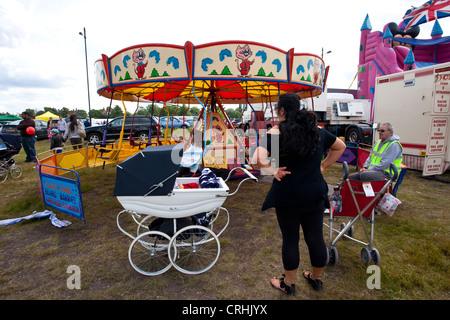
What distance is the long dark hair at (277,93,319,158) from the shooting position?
194 cm

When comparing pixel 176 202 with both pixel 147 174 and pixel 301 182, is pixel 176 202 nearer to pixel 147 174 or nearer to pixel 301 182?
pixel 147 174

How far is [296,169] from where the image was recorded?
A: 204 centimetres

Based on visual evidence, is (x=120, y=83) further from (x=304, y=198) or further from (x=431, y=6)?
(x=431, y=6)

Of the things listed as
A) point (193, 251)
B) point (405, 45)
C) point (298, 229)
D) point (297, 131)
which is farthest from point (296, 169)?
point (405, 45)

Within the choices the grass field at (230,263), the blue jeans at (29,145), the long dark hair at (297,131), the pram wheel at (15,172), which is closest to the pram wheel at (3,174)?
the pram wheel at (15,172)

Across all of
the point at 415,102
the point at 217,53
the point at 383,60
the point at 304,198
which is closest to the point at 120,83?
the point at 217,53

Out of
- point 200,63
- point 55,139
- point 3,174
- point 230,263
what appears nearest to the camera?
point 230,263

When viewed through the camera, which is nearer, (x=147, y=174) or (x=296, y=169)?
(x=296, y=169)

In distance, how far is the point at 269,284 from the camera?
8.62 ft

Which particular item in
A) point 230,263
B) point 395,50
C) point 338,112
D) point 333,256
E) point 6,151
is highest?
point 395,50

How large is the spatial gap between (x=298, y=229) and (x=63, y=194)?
3818 millimetres

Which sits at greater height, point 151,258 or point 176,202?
point 176,202
